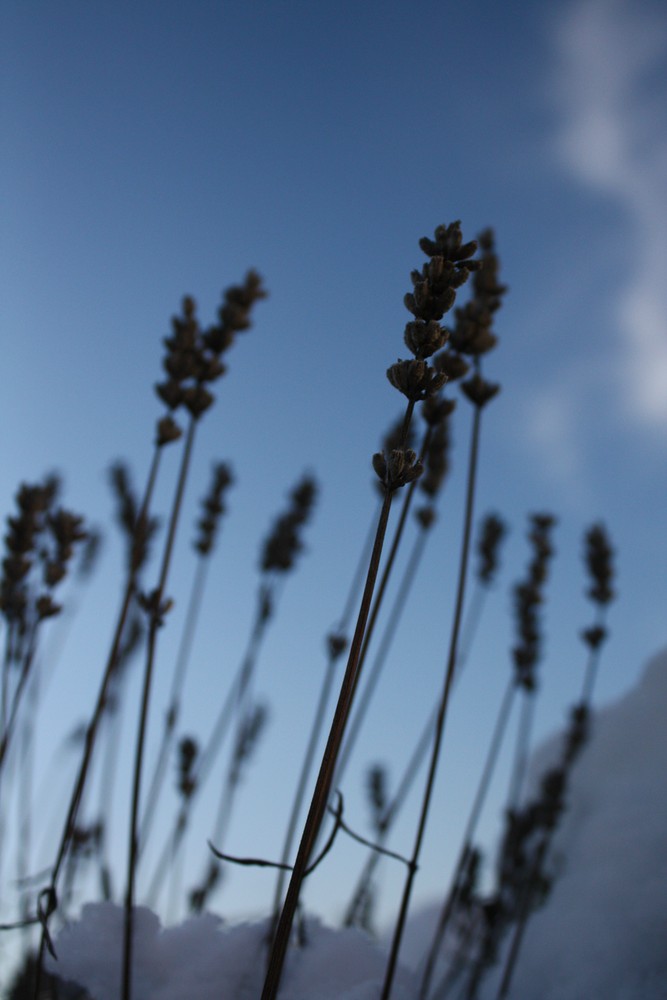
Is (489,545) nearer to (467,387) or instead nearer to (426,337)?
(467,387)

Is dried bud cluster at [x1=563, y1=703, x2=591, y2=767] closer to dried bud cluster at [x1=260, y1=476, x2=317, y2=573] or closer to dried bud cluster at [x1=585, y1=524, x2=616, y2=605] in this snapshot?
dried bud cluster at [x1=585, y1=524, x2=616, y2=605]

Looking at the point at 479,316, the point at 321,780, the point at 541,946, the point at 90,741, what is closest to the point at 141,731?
the point at 90,741

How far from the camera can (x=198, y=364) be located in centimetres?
139

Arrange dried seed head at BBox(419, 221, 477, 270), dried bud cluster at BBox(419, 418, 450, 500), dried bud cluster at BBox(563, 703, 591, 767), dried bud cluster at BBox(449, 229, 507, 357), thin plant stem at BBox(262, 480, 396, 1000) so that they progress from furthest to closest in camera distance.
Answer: dried bud cluster at BBox(563, 703, 591, 767) → dried bud cluster at BBox(419, 418, 450, 500) → dried bud cluster at BBox(449, 229, 507, 357) → dried seed head at BBox(419, 221, 477, 270) → thin plant stem at BBox(262, 480, 396, 1000)

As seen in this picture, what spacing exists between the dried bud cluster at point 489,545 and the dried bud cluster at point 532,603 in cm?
14

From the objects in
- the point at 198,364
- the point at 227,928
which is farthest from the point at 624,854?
the point at 198,364

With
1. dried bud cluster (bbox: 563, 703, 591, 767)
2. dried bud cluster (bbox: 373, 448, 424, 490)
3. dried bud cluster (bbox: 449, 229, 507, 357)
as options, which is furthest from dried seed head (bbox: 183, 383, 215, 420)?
dried bud cluster (bbox: 563, 703, 591, 767)

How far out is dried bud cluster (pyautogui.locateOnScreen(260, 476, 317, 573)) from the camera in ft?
7.10

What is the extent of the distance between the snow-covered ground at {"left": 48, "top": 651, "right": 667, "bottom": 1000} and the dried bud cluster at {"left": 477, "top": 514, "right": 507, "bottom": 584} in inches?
29.8

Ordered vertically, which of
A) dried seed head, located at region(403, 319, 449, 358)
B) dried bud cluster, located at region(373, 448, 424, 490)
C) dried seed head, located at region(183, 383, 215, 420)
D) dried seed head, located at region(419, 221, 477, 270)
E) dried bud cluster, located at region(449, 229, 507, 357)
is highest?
dried bud cluster, located at region(449, 229, 507, 357)

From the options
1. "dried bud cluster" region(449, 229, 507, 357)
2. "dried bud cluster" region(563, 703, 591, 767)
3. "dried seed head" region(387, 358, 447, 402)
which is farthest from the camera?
"dried bud cluster" region(563, 703, 591, 767)

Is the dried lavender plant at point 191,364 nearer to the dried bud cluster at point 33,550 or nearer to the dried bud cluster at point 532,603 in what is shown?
the dried bud cluster at point 33,550

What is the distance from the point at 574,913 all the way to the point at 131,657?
5.19 ft

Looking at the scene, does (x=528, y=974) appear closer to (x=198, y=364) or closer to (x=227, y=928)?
(x=227, y=928)
